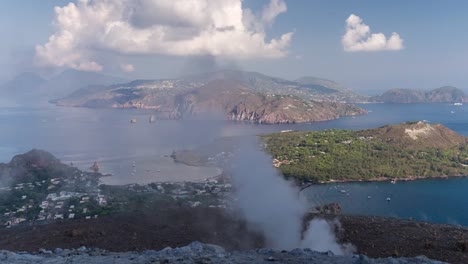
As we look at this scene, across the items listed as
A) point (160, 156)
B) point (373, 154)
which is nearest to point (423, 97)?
point (373, 154)

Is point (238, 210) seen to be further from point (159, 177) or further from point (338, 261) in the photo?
point (159, 177)

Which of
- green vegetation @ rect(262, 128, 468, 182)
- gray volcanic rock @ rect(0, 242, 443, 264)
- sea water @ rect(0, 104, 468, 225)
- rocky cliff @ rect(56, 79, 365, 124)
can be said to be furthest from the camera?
rocky cliff @ rect(56, 79, 365, 124)

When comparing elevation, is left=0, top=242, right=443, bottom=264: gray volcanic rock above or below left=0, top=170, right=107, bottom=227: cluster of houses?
above

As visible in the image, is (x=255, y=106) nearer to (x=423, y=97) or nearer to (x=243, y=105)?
(x=243, y=105)

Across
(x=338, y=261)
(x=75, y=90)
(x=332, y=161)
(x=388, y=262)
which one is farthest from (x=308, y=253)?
(x=75, y=90)

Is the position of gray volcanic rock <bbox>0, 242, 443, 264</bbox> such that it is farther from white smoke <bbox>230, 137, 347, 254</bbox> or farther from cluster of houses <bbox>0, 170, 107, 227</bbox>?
cluster of houses <bbox>0, 170, 107, 227</bbox>

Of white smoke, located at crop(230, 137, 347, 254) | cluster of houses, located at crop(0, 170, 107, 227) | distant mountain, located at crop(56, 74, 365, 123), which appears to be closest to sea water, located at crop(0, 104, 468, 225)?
distant mountain, located at crop(56, 74, 365, 123)

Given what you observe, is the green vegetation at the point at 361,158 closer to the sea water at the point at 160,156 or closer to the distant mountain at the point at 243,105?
the sea water at the point at 160,156
